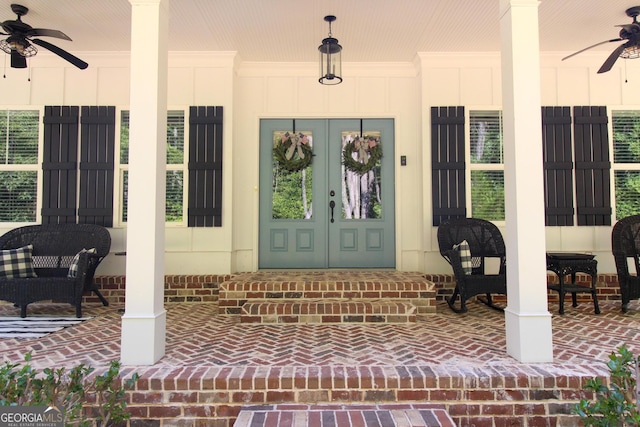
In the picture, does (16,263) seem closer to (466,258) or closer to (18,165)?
(18,165)

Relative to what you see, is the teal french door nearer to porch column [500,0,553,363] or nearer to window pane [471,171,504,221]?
window pane [471,171,504,221]

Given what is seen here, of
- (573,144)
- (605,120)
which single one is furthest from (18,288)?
(605,120)

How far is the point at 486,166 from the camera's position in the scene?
5.14 metres

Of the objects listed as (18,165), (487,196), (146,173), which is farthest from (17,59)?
(487,196)

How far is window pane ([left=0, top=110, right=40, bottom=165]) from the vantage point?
507cm

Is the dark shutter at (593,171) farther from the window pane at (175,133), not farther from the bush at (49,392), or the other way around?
the bush at (49,392)

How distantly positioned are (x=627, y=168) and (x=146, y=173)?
5.71 metres

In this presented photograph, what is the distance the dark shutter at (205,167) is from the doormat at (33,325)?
1695mm

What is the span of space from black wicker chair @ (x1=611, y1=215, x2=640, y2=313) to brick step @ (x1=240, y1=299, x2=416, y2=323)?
7.62 ft

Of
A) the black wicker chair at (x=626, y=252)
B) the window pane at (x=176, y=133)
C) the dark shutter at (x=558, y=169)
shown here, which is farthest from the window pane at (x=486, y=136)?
the window pane at (x=176, y=133)

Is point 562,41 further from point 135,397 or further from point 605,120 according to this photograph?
point 135,397

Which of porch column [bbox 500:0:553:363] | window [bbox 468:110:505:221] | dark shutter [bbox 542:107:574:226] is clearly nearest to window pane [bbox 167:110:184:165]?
window [bbox 468:110:505:221]

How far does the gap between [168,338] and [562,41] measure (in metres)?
5.48

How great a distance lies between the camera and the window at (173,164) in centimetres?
508
